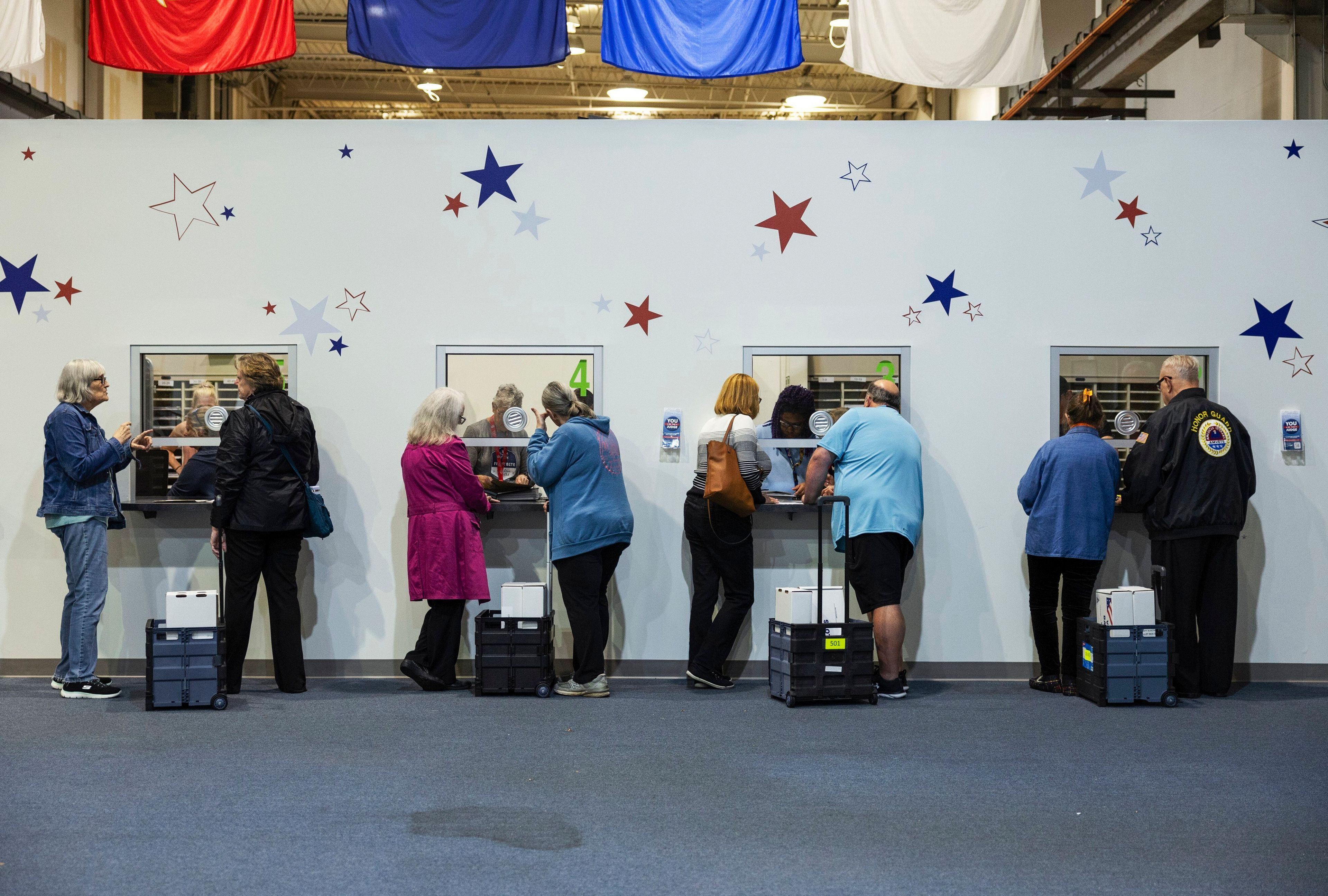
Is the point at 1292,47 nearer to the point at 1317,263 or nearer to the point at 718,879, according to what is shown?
the point at 1317,263

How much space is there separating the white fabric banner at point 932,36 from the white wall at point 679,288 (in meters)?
0.38

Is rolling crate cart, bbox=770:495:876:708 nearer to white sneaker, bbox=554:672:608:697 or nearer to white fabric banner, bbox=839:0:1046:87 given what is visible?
white sneaker, bbox=554:672:608:697

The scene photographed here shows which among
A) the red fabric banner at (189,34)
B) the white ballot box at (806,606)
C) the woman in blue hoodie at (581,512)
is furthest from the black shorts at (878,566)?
the red fabric banner at (189,34)

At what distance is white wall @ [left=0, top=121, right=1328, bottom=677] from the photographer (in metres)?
5.87

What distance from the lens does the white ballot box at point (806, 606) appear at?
521cm

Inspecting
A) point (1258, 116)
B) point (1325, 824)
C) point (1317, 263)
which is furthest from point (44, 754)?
point (1258, 116)

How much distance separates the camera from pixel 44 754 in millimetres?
4195

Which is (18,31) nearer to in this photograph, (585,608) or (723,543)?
(585,608)

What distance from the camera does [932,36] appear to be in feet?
19.7

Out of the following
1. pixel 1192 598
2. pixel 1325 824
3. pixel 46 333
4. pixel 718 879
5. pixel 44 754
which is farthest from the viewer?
pixel 46 333

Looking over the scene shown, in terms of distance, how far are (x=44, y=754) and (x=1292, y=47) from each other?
7562 mm

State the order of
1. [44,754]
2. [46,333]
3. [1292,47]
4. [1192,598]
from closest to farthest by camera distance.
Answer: [44,754] → [1192,598] → [46,333] → [1292,47]

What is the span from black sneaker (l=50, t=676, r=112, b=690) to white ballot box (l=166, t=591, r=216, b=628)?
589mm

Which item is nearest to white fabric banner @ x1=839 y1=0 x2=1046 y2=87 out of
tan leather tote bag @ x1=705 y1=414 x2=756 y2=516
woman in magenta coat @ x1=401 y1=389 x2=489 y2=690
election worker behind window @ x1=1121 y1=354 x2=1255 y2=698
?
election worker behind window @ x1=1121 y1=354 x2=1255 y2=698
